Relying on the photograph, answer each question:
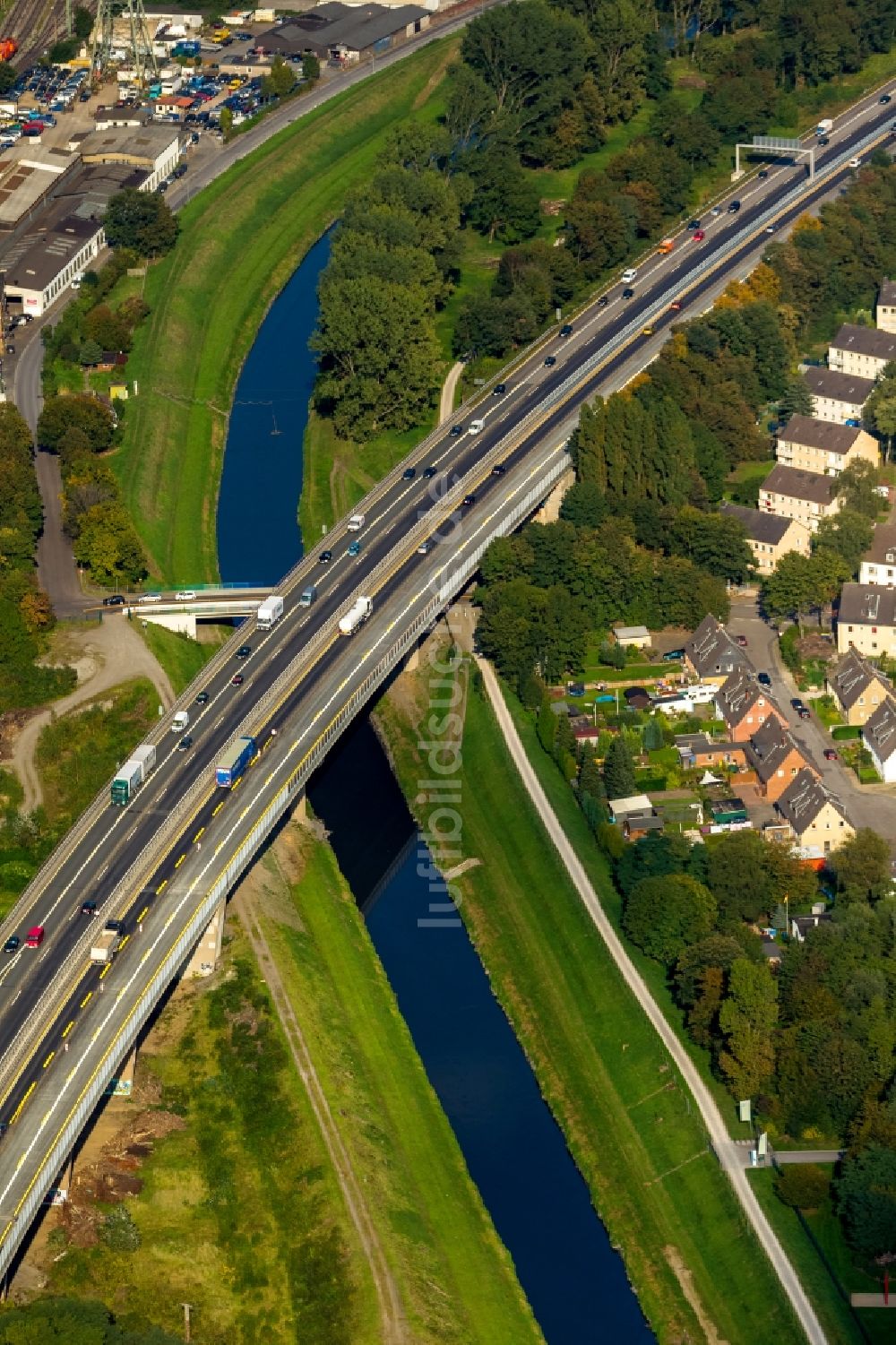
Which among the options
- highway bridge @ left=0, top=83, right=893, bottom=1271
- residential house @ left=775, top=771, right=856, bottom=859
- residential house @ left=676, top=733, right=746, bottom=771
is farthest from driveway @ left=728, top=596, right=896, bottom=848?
highway bridge @ left=0, top=83, right=893, bottom=1271

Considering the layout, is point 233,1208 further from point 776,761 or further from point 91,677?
point 776,761

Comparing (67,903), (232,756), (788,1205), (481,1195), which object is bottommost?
(788,1205)

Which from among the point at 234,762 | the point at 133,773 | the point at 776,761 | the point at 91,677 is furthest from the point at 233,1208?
the point at 776,761

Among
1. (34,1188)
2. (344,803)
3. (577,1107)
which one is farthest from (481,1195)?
(344,803)

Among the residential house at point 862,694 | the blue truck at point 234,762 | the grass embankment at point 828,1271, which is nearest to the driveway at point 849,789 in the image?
the residential house at point 862,694

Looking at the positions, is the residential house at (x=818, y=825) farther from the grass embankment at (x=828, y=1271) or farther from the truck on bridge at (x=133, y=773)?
the truck on bridge at (x=133, y=773)

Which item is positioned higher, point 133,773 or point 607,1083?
point 133,773

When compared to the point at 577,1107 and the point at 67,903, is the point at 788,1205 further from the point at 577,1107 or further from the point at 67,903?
the point at 67,903
